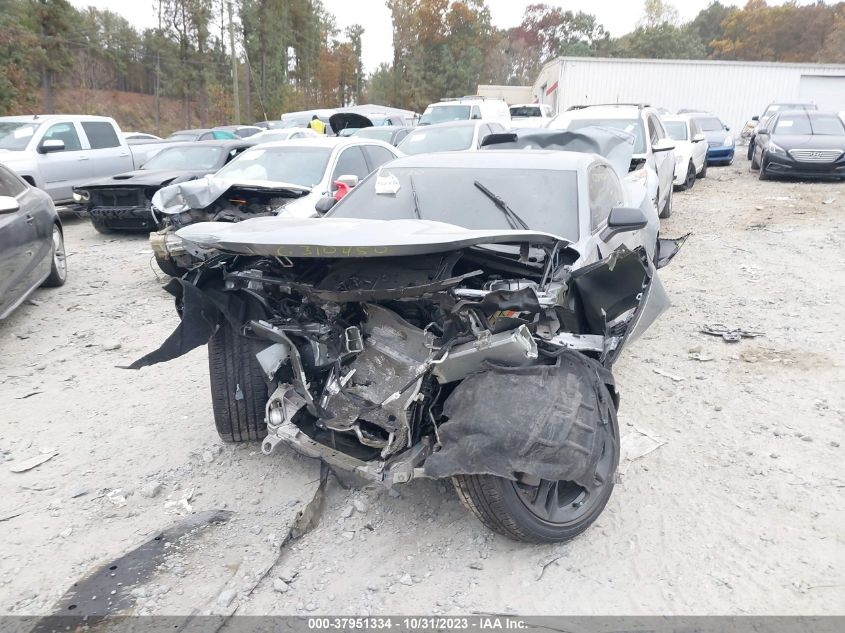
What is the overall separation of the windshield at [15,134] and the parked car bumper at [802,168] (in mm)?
14195

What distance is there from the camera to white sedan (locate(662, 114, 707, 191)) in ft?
43.5

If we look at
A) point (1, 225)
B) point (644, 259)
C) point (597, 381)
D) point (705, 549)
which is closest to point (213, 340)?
point (597, 381)

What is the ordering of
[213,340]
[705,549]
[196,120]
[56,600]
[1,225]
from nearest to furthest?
[56,600], [705,549], [213,340], [1,225], [196,120]

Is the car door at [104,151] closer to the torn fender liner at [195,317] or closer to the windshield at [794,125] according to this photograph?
the torn fender liner at [195,317]

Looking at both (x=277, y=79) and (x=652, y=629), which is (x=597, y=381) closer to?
(x=652, y=629)

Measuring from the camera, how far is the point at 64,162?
1130 centimetres

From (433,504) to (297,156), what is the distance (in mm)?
5908

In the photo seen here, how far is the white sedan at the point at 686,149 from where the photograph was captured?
13.3 meters

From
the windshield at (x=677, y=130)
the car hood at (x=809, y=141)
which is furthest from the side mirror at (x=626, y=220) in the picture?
the car hood at (x=809, y=141)

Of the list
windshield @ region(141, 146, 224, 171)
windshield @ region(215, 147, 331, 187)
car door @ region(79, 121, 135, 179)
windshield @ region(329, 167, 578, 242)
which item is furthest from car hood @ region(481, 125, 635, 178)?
car door @ region(79, 121, 135, 179)

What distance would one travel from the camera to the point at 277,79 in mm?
44000

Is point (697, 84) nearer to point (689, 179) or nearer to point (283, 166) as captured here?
point (689, 179)

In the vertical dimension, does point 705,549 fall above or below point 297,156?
below

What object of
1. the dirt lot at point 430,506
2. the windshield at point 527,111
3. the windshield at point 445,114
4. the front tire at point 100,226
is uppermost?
the windshield at point 527,111
